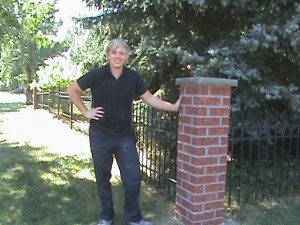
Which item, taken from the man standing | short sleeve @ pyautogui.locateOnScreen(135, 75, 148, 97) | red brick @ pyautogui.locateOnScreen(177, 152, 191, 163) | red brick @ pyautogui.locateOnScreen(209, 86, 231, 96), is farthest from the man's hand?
red brick @ pyautogui.locateOnScreen(209, 86, 231, 96)

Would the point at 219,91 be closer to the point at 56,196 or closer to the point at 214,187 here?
the point at 214,187

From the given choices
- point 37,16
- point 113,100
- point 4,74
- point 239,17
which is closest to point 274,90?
point 239,17

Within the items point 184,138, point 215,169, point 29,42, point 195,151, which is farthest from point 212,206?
point 29,42

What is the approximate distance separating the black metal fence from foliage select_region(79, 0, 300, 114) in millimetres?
262

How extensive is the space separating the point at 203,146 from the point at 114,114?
0.86 m

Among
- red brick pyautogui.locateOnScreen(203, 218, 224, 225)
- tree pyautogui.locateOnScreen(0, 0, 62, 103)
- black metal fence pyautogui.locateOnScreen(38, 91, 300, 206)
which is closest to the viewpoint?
red brick pyautogui.locateOnScreen(203, 218, 224, 225)

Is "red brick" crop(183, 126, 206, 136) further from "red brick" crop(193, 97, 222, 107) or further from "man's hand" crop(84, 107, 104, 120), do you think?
"man's hand" crop(84, 107, 104, 120)

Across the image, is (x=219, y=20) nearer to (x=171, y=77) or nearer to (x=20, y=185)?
(x=171, y=77)

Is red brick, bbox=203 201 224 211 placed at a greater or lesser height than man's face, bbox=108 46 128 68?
lesser

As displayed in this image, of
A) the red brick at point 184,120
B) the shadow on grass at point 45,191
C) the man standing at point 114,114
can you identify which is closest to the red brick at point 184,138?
the red brick at point 184,120

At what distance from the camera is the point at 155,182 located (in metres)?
4.65

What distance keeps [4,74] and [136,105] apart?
31561 millimetres

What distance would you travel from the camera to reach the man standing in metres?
3.18

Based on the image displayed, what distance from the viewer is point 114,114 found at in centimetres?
318
